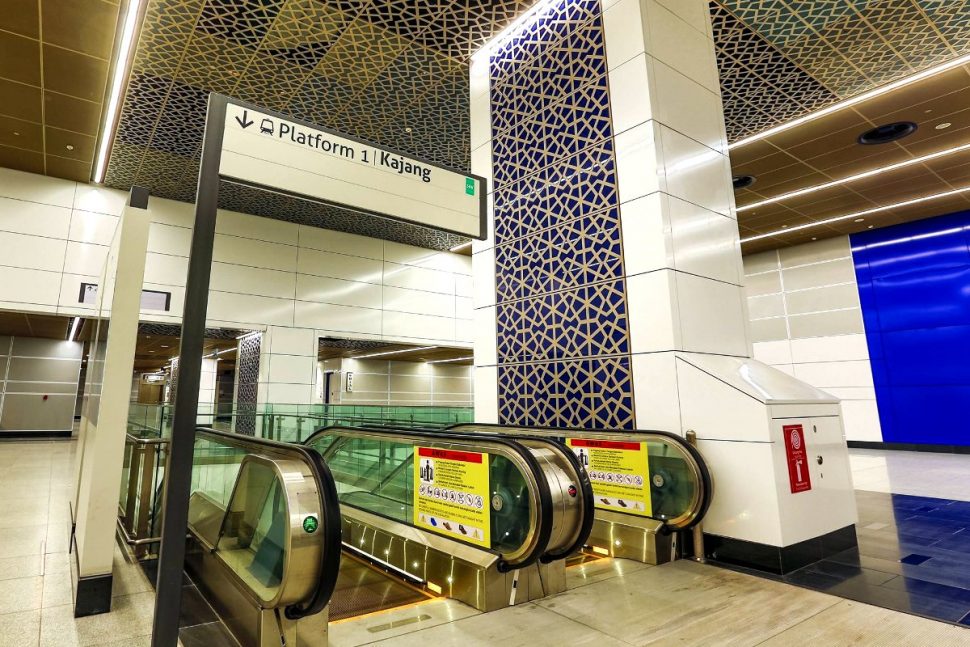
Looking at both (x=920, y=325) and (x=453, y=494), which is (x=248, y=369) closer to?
(x=453, y=494)

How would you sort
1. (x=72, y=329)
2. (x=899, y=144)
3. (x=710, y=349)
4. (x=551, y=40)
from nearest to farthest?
(x=710, y=349) < (x=551, y=40) < (x=899, y=144) < (x=72, y=329)

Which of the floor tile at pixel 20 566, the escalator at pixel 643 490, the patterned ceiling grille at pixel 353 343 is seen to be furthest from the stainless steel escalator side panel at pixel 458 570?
the patterned ceiling grille at pixel 353 343

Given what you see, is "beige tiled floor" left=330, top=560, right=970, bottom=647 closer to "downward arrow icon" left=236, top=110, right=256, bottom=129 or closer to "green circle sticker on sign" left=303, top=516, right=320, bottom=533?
"green circle sticker on sign" left=303, top=516, right=320, bottom=533

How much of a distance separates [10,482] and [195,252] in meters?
8.45

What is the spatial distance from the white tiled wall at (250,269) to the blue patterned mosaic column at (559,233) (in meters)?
7.84

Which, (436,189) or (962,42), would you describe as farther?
(962,42)

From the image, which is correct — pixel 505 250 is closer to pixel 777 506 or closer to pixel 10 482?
pixel 777 506

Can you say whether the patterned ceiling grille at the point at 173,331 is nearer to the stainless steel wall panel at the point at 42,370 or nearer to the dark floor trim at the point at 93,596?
the stainless steel wall panel at the point at 42,370

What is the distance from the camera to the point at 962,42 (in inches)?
255

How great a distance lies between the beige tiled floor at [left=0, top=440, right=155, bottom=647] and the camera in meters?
2.71

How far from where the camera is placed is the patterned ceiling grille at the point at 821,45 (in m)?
5.86

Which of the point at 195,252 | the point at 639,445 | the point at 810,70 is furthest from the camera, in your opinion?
the point at 810,70

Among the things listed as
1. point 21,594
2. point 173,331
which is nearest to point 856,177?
point 21,594

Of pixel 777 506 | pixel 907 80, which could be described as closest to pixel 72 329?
pixel 777 506
